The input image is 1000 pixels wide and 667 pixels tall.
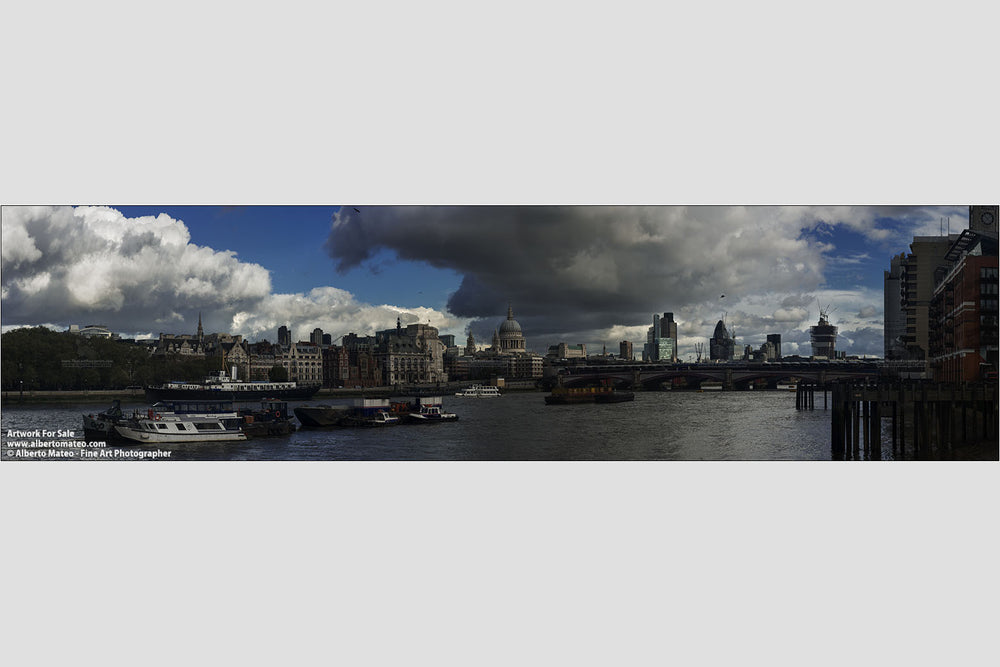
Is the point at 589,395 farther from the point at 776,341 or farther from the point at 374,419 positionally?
the point at 374,419

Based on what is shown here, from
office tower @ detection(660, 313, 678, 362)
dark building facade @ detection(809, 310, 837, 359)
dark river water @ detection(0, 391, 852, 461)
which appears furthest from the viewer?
office tower @ detection(660, 313, 678, 362)

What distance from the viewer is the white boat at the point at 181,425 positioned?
49.0 feet

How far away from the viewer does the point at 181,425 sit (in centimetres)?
1571

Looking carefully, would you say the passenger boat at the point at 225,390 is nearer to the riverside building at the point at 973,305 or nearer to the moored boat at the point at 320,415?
the moored boat at the point at 320,415

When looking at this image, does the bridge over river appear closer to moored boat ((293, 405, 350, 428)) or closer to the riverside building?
the riverside building

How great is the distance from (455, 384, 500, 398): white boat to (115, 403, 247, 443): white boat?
4.56 m

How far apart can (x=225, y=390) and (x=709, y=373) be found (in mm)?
9670

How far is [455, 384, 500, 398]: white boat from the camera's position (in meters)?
16.7

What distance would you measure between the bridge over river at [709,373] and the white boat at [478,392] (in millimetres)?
1406

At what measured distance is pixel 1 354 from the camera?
1379 centimetres

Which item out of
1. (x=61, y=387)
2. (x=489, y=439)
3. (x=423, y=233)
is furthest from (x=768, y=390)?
(x=61, y=387)

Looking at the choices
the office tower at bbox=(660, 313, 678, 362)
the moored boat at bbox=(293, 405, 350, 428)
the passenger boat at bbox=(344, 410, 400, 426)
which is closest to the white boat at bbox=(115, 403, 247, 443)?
the moored boat at bbox=(293, 405, 350, 428)

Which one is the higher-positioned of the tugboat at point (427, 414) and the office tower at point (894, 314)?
the office tower at point (894, 314)

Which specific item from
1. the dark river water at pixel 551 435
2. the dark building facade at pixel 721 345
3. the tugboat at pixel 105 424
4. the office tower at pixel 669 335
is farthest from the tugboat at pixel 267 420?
the dark building facade at pixel 721 345
